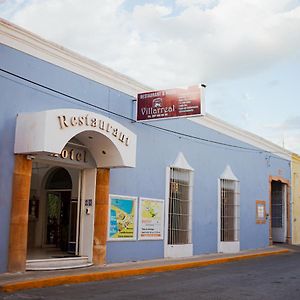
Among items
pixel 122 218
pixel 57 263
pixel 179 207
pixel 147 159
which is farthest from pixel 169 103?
pixel 57 263

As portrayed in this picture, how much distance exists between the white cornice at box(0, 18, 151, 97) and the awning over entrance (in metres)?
1.60

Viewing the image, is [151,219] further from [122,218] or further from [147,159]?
[147,159]

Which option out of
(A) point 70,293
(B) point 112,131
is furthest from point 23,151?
(A) point 70,293

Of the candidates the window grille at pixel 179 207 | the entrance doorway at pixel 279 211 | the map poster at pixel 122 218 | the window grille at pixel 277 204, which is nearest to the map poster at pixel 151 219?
the map poster at pixel 122 218

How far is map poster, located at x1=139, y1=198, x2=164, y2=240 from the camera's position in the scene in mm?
15596

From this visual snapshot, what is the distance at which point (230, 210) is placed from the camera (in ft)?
67.5

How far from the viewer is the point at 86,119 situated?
12.3 metres

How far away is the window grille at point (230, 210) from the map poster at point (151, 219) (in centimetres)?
427

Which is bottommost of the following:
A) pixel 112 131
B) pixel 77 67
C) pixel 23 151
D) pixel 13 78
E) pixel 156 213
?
pixel 156 213

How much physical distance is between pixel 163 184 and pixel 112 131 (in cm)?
412

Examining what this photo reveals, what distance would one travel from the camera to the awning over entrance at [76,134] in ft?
36.8

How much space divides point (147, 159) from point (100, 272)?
4762mm

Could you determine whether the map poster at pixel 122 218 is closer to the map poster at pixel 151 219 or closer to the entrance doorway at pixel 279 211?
the map poster at pixel 151 219

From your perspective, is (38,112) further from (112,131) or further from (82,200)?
(82,200)
